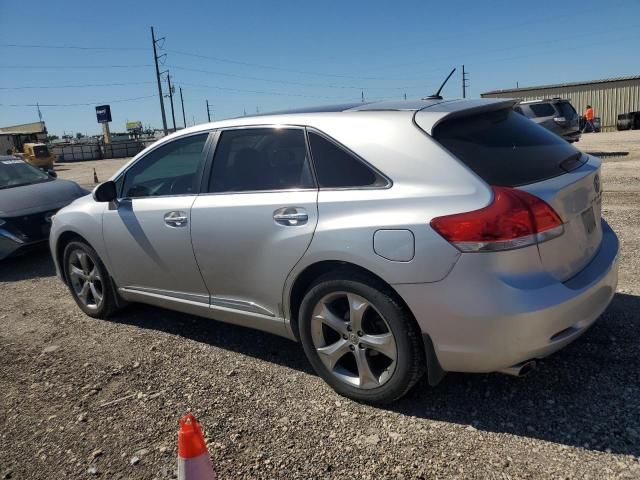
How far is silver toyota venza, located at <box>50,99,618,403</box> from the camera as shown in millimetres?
2512

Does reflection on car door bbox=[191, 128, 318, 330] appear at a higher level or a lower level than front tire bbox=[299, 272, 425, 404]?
higher

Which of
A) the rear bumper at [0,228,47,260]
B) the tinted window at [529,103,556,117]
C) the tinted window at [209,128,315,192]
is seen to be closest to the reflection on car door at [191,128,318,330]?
the tinted window at [209,128,315,192]

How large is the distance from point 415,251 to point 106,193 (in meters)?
2.75

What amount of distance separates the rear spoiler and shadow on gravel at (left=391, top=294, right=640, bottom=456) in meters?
1.51

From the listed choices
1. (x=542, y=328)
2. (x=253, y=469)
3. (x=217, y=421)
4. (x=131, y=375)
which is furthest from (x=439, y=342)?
(x=131, y=375)

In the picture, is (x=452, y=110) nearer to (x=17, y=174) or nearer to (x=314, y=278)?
(x=314, y=278)

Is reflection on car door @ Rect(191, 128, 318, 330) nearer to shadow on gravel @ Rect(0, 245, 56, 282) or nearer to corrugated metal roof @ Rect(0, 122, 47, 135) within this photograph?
shadow on gravel @ Rect(0, 245, 56, 282)

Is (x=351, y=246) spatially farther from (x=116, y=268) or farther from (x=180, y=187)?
(x=116, y=268)

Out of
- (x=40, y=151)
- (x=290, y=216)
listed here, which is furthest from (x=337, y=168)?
(x=40, y=151)

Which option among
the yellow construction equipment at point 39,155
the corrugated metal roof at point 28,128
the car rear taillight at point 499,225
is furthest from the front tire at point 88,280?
the corrugated metal roof at point 28,128

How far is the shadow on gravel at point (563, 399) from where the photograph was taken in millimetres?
2646

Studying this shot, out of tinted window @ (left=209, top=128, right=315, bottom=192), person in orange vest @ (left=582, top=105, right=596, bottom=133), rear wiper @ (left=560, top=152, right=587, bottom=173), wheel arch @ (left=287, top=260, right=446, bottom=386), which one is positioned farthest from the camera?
person in orange vest @ (left=582, top=105, right=596, bottom=133)

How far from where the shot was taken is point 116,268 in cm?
436

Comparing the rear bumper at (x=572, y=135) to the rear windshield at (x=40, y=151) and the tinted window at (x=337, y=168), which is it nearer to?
the tinted window at (x=337, y=168)
